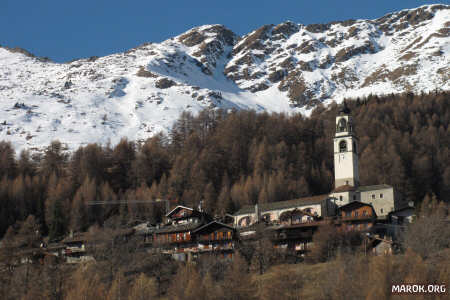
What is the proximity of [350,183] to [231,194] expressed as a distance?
23462mm

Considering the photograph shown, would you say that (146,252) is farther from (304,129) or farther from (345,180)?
(304,129)

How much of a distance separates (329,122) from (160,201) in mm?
52235

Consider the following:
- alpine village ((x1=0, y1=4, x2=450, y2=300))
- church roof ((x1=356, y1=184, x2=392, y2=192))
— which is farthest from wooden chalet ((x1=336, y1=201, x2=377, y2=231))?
church roof ((x1=356, y1=184, x2=392, y2=192))

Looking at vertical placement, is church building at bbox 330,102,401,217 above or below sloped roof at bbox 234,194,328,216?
above

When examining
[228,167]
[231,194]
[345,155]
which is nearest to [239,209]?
[231,194]

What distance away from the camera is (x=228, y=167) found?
135m

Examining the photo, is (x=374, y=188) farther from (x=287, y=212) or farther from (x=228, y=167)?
(x=228, y=167)

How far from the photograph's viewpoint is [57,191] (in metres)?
123

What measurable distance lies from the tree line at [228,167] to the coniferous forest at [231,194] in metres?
0.32

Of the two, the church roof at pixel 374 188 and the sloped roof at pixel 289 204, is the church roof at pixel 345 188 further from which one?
the sloped roof at pixel 289 204

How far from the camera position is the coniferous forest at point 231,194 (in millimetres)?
59969

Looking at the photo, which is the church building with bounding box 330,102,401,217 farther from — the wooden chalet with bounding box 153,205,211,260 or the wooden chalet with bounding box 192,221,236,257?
the wooden chalet with bounding box 153,205,211,260

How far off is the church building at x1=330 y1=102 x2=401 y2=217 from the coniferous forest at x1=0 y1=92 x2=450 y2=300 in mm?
5626

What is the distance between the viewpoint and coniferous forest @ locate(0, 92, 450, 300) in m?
60.0
